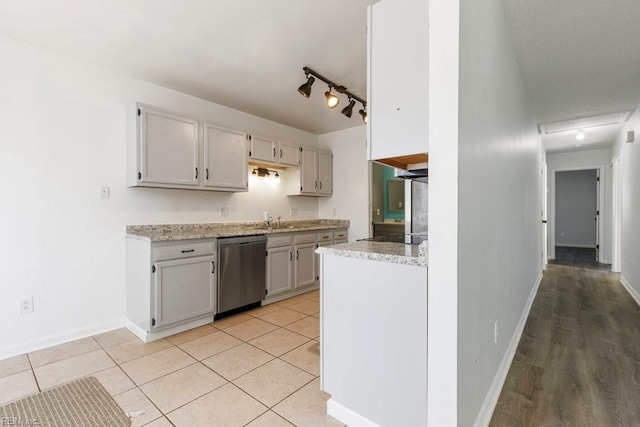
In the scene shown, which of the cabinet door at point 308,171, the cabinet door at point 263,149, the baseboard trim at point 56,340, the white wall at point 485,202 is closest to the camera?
the white wall at point 485,202

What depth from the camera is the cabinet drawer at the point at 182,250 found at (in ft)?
8.49

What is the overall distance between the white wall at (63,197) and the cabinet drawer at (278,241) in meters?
1.15

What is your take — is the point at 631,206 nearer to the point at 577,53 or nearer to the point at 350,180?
the point at 577,53

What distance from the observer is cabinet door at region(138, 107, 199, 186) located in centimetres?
273

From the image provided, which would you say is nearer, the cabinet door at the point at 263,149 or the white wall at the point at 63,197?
the white wall at the point at 63,197

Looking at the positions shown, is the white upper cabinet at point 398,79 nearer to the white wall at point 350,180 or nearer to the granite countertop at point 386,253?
the granite countertop at point 386,253

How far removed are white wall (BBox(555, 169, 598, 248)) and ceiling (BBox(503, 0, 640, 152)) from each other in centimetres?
573

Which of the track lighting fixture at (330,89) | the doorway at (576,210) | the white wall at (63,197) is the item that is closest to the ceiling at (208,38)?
the track lighting fixture at (330,89)

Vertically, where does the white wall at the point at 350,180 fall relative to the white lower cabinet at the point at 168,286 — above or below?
above

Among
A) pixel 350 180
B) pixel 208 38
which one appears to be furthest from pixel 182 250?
pixel 350 180

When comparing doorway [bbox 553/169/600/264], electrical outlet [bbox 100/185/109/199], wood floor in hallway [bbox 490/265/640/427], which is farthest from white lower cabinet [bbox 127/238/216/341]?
doorway [bbox 553/169/600/264]

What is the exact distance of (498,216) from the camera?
72.7 inches

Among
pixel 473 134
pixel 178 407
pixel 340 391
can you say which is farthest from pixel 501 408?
pixel 178 407

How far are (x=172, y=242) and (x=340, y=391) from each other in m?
1.90
